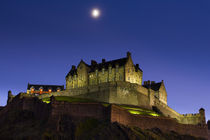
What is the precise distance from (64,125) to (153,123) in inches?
838

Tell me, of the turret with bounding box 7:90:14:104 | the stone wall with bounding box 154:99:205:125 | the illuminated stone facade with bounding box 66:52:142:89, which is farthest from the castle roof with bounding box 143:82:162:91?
the turret with bounding box 7:90:14:104

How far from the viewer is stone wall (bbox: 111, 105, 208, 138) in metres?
56.7

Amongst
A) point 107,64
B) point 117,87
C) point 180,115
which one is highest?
point 107,64

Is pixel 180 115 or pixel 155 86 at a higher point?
pixel 155 86

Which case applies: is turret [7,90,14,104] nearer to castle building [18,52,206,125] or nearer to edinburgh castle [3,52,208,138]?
edinburgh castle [3,52,208,138]

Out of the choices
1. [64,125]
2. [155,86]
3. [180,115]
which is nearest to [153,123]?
[64,125]

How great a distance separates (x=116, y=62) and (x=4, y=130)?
123 feet

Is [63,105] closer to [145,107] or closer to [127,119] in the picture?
[127,119]

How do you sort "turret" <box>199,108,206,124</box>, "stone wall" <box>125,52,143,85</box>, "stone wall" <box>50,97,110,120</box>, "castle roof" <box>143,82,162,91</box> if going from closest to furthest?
"stone wall" <box>50,97,110,120</box>
"stone wall" <box>125,52,143,85</box>
"turret" <box>199,108,206,124</box>
"castle roof" <box>143,82,162,91</box>

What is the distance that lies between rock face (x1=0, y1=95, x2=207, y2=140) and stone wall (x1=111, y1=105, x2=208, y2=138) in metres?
1.61

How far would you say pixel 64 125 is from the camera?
5181cm

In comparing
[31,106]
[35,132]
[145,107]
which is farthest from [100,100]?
[35,132]

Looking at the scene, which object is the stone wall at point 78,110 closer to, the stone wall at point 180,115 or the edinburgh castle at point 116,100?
the edinburgh castle at point 116,100

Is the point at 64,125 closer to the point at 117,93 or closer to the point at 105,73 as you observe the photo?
the point at 117,93
